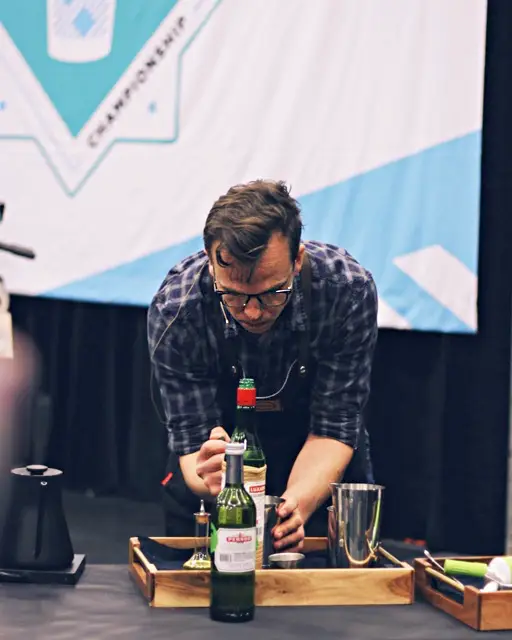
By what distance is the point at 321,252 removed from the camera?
194 cm

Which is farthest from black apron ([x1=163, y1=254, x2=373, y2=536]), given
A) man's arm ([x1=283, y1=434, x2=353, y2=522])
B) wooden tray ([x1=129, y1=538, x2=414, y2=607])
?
wooden tray ([x1=129, y1=538, x2=414, y2=607])

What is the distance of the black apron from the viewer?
188cm

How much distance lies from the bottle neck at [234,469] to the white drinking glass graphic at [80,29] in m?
2.21

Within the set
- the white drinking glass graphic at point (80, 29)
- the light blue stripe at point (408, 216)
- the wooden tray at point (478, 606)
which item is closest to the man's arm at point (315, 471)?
the wooden tray at point (478, 606)

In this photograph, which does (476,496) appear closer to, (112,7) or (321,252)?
(321,252)

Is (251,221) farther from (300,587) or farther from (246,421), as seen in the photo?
(300,587)

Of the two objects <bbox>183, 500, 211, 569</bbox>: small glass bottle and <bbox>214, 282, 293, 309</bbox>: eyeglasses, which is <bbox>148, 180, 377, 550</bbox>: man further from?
<bbox>183, 500, 211, 569</bbox>: small glass bottle

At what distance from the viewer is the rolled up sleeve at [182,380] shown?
1.81 meters

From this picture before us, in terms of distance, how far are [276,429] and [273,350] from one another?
7.4 inches

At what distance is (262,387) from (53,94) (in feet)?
5.46

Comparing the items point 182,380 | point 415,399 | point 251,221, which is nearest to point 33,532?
point 182,380

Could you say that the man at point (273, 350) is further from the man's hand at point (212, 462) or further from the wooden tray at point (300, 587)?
the wooden tray at point (300, 587)

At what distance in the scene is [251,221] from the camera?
62.9 inches

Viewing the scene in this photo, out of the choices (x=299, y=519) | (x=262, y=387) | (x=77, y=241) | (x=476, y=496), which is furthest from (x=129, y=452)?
(x=299, y=519)
